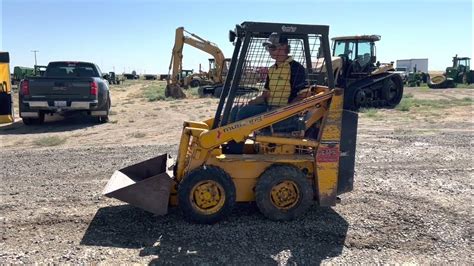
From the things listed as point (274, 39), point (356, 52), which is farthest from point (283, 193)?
point (356, 52)

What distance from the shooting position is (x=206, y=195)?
4836mm

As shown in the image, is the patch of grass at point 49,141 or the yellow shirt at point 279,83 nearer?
the yellow shirt at point 279,83

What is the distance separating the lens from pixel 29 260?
4.07m

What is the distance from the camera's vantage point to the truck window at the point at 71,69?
45.0 ft

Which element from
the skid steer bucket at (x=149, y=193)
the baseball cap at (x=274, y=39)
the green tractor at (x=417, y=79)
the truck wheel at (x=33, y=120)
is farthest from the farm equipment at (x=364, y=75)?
the green tractor at (x=417, y=79)

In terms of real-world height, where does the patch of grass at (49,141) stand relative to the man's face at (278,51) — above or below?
below

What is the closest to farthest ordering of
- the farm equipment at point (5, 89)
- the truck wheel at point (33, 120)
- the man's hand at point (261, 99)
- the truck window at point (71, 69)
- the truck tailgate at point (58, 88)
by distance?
the man's hand at point (261, 99)
the farm equipment at point (5, 89)
the truck tailgate at point (58, 88)
the truck wheel at point (33, 120)
the truck window at point (71, 69)

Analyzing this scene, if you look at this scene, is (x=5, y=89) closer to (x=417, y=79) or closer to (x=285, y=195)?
(x=285, y=195)

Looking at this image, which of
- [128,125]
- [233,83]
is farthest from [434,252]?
[128,125]

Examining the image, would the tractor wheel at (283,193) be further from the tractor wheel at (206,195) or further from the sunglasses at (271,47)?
the sunglasses at (271,47)

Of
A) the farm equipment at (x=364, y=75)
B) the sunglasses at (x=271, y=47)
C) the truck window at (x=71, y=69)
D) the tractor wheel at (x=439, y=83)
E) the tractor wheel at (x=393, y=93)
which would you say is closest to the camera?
the sunglasses at (x=271, y=47)

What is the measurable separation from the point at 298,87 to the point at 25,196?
12.4 ft

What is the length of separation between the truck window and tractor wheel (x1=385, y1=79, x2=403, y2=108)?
42.1 feet

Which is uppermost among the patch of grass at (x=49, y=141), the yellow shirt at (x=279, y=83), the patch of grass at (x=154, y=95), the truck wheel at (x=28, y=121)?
the yellow shirt at (x=279, y=83)
